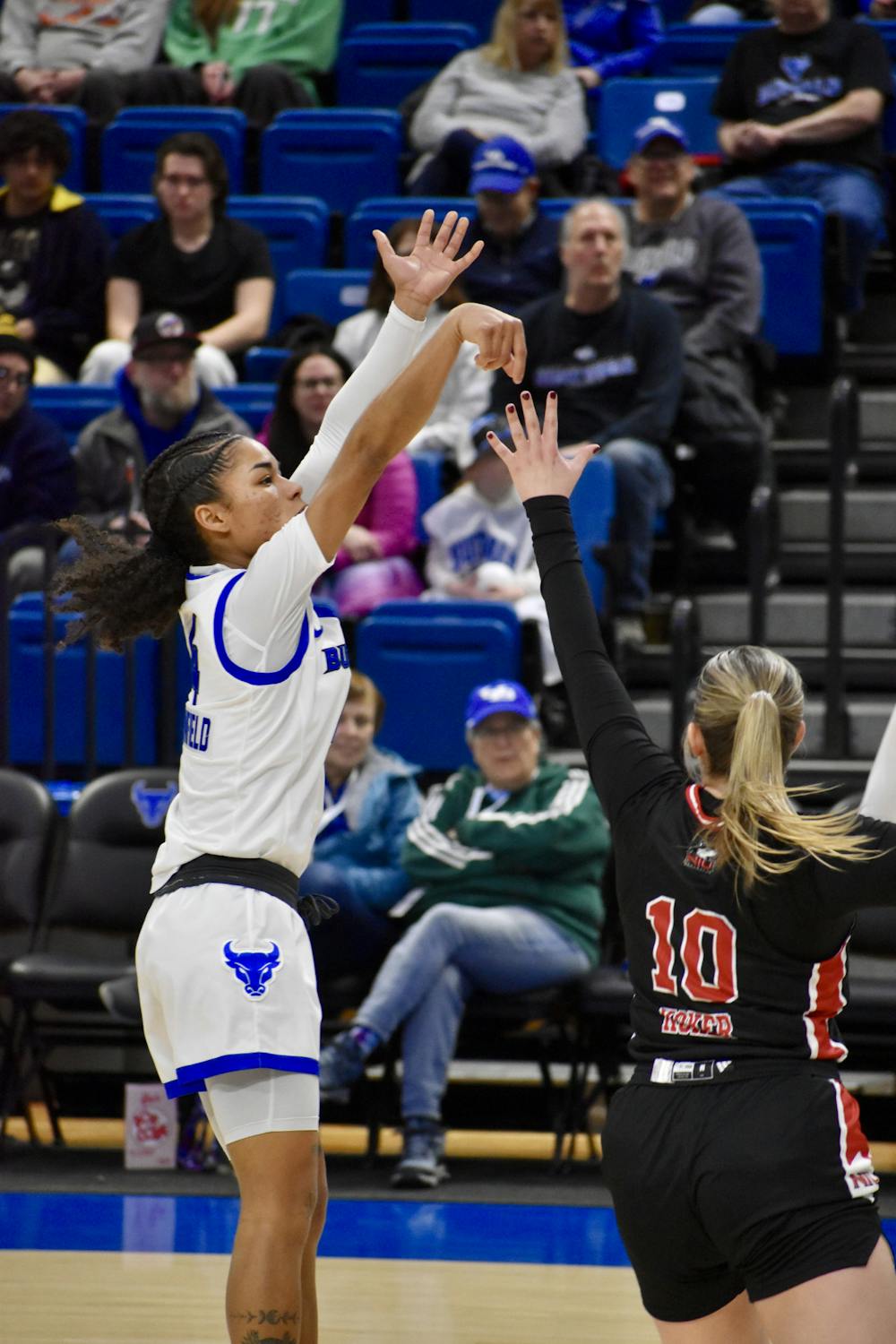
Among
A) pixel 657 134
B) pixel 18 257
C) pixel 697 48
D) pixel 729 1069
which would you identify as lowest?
pixel 729 1069

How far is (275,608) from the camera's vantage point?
3.10 metres

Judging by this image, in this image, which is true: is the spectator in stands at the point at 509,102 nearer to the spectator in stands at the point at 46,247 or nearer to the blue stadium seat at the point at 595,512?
the spectator in stands at the point at 46,247

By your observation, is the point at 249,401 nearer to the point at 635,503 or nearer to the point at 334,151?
the point at 635,503

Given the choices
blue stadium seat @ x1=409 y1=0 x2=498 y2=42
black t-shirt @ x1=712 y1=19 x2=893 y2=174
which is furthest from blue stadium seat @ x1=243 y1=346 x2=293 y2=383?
blue stadium seat @ x1=409 y1=0 x2=498 y2=42

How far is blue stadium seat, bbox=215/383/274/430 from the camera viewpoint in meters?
7.56

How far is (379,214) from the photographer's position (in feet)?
27.2

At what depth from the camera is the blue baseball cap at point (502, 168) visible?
25.3ft

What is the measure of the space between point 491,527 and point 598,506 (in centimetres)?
40

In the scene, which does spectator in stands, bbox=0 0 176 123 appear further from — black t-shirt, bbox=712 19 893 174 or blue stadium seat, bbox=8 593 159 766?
blue stadium seat, bbox=8 593 159 766

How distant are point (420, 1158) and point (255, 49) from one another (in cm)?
602

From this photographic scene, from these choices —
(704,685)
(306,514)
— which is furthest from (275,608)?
(704,685)

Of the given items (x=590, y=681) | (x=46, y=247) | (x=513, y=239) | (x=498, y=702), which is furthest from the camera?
(x=46, y=247)

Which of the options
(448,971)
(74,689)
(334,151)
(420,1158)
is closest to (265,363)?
(334,151)

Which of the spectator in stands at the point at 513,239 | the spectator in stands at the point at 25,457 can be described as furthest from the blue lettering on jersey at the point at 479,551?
the spectator in stands at the point at 25,457
